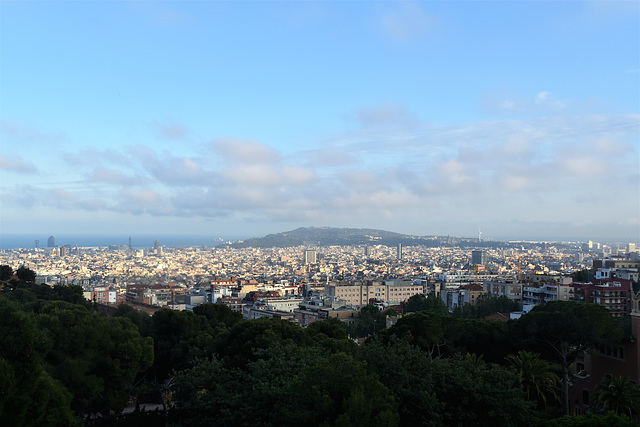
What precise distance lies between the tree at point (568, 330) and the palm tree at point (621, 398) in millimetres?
2457

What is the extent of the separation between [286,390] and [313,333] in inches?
409

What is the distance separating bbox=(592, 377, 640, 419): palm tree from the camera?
46.4 ft

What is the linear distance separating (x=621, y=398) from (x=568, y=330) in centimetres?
433

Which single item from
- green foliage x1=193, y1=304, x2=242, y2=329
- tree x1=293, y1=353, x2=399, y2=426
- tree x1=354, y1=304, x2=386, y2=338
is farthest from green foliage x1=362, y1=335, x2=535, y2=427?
tree x1=354, y1=304, x2=386, y2=338

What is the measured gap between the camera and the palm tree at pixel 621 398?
14133 mm

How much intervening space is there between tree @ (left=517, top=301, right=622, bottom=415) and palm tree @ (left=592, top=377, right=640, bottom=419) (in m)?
2.46

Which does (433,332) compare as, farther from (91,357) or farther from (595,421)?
(91,357)

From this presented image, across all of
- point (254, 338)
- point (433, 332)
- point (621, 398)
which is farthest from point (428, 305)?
point (621, 398)

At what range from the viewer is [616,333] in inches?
667

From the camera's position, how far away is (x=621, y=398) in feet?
46.4

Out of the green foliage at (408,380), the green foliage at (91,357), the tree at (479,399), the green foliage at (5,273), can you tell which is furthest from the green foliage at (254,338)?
the green foliage at (5,273)

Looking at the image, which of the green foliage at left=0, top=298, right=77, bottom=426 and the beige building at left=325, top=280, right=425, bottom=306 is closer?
the green foliage at left=0, top=298, right=77, bottom=426

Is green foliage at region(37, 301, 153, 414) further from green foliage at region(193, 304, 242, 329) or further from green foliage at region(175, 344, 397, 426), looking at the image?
→ green foliage at region(193, 304, 242, 329)

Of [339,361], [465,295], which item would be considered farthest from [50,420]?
[465,295]
